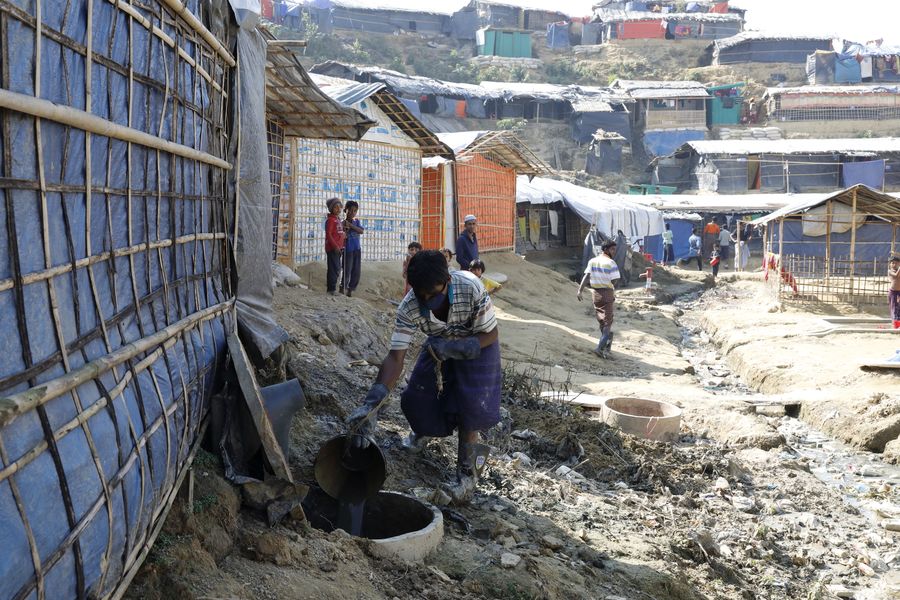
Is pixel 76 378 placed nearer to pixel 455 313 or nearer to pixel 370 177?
pixel 455 313

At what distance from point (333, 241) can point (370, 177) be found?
3.82m

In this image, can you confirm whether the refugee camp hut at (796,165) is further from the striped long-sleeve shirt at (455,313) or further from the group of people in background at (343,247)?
the striped long-sleeve shirt at (455,313)

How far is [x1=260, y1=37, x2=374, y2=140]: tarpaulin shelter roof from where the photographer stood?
772 cm

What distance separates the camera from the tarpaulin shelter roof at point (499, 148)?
16.1 metres

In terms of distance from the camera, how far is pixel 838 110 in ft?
119

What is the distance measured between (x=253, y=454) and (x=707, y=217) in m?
27.1

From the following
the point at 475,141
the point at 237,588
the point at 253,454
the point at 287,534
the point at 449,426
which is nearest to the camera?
the point at 237,588

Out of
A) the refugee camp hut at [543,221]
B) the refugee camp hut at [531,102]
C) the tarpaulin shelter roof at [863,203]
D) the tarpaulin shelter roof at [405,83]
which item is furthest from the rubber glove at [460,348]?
the refugee camp hut at [531,102]

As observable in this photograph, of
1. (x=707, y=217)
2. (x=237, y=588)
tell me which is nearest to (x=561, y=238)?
(x=707, y=217)

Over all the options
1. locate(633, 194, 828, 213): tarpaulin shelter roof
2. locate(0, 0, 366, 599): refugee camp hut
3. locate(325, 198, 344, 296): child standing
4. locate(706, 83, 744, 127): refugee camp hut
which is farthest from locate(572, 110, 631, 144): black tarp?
locate(0, 0, 366, 599): refugee camp hut

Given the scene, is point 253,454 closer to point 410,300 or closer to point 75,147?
point 410,300

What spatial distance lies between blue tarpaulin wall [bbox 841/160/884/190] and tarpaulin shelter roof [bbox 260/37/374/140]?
83.6 ft

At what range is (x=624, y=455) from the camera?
6492mm

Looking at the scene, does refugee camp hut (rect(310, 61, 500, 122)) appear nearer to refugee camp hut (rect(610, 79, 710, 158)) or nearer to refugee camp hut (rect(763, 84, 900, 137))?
refugee camp hut (rect(610, 79, 710, 158))
